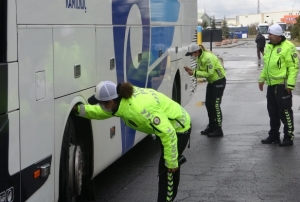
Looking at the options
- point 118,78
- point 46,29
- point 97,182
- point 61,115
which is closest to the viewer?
point 46,29

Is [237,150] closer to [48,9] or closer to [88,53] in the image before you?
[88,53]

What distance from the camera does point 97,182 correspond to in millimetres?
8336

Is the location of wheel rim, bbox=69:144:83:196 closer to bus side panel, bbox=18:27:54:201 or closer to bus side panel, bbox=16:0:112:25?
bus side panel, bbox=18:27:54:201

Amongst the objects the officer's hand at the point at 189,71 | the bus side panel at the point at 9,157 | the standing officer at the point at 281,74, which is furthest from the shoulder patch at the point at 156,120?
the officer's hand at the point at 189,71

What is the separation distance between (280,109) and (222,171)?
2165 mm

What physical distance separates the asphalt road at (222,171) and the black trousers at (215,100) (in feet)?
1.11

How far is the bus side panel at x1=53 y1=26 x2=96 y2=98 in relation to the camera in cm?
542

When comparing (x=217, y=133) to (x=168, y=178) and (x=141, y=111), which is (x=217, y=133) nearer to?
(x=168, y=178)

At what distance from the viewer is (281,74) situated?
10.3 meters

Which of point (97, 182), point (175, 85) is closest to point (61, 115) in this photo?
point (97, 182)

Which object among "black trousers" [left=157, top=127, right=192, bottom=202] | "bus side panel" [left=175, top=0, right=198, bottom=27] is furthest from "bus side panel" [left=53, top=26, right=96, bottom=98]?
"bus side panel" [left=175, top=0, right=198, bottom=27]

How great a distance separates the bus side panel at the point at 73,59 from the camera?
5418 mm

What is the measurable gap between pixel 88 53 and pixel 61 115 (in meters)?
0.95

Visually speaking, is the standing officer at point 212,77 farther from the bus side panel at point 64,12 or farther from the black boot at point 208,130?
the bus side panel at point 64,12
